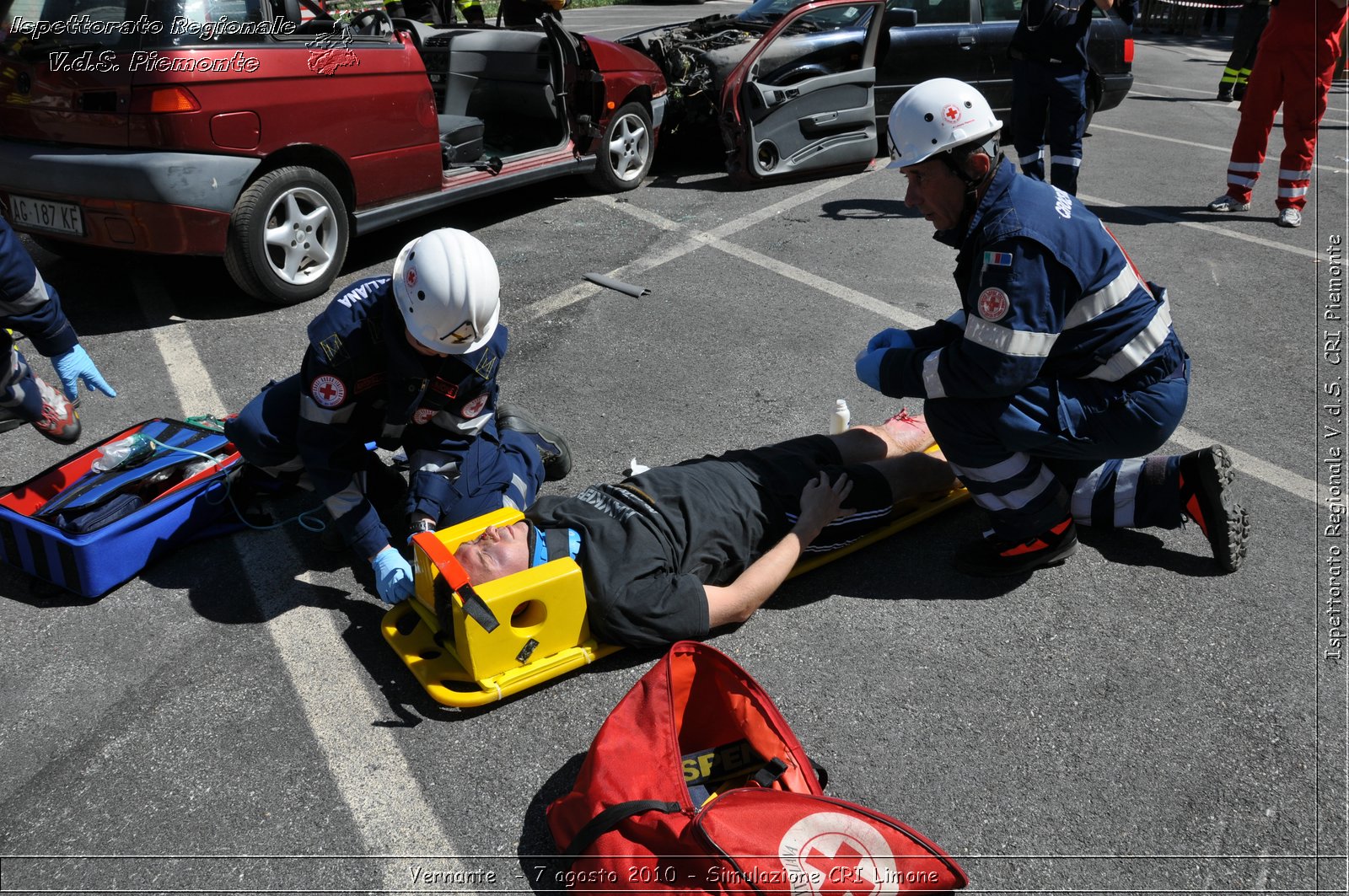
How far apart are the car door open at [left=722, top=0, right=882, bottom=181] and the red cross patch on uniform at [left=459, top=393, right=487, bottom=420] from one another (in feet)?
15.9

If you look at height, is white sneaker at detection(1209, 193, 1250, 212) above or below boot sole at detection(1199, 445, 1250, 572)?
above

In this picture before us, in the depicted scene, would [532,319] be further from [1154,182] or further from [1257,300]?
[1154,182]

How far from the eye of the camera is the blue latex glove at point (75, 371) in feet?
12.9

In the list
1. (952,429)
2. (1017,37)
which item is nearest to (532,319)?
(952,429)

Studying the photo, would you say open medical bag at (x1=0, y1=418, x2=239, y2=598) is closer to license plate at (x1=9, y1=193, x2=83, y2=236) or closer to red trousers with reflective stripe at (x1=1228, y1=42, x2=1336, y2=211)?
license plate at (x1=9, y1=193, x2=83, y2=236)

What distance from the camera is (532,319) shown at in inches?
221

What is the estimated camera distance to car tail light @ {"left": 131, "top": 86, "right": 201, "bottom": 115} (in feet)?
15.6

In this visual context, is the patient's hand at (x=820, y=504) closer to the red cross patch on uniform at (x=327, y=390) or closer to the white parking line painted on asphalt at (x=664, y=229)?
the red cross patch on uniform at (x=327, y=390)

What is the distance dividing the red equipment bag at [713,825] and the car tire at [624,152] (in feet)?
18.9

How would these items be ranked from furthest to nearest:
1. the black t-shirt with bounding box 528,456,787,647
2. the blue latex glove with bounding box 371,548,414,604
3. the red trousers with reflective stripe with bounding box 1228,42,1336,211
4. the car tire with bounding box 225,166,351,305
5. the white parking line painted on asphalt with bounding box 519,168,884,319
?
the red trousers with reflective stripe with bounding box 1228,42,1336,211
the white parking line painted on asphalt with bounding box 519,168,884,319
the car tire with bounding box 225,166,351,305
the blue latex glove with bounding box 371,548,414,604
the black t-shirt with bounding box 528,456,787,647

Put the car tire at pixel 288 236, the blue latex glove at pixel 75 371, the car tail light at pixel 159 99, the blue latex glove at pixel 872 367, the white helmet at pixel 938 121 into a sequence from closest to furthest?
the white helmet at pixel 938 121 → the blue latex glove at pixel 872 367 → the blue latex glove at pixel 75 371 → the car tail light at pixel 159 99 → the car tire at pixel 288 236

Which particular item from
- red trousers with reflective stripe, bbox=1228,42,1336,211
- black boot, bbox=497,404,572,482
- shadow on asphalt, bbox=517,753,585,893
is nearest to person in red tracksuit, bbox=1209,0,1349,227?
red trousers with reflective stripe, bbox=1228,42,1336,211

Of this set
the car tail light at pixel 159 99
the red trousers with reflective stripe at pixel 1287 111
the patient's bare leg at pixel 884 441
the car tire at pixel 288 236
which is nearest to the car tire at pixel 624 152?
the car tire at pixel 288 236

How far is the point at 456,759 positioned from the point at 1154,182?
331 inches
